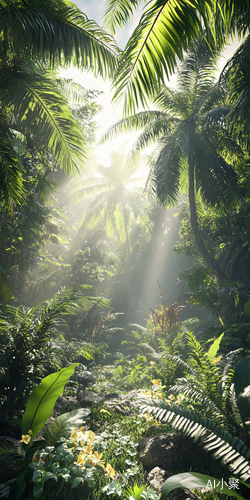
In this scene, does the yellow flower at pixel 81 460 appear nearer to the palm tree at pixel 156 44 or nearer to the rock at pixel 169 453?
the rock at pixel 169 453

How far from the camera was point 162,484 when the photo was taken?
216cm

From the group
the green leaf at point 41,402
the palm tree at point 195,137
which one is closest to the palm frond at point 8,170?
the green leaf at point 41,402

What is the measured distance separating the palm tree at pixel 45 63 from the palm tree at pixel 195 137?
4.78m

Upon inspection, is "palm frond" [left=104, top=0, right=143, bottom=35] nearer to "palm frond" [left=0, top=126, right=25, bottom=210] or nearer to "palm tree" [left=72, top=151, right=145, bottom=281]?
"palm frond" [left=0, top=126, right=25, bottom=210]

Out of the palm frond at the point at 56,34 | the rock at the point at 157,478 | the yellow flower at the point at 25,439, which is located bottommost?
the rock at the point at 157,478

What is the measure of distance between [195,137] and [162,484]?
9336 millimetres

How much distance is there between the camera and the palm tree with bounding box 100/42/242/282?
8.38 metres

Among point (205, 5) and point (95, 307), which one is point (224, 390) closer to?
point (205, 5)

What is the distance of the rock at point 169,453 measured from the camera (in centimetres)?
255

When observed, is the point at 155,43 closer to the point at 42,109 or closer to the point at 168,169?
the point at 42,109

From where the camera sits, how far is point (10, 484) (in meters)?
2.00

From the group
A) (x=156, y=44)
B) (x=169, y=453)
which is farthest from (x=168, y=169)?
(x=169, y=453)

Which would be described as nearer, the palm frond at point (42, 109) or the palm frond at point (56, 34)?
the palm frond at point (56, 34)

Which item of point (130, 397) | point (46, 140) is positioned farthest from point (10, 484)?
point (46, 140)
